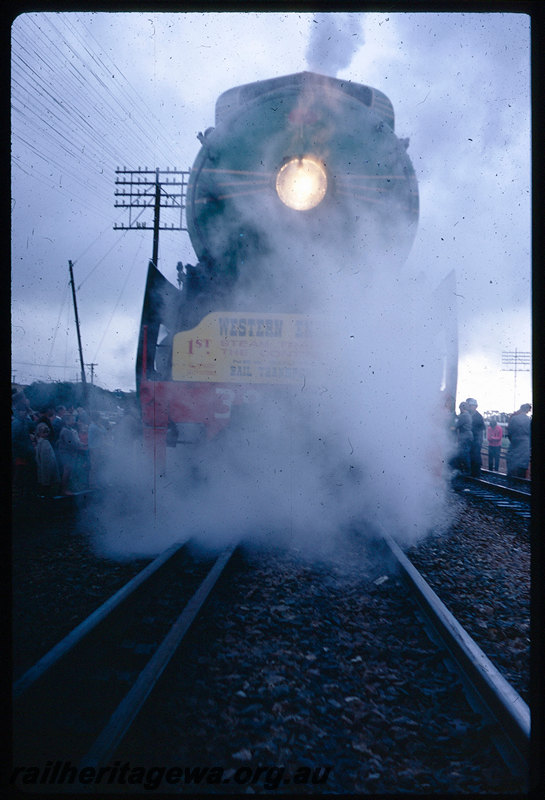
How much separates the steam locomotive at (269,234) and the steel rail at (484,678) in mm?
1839

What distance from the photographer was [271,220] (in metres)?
3.89

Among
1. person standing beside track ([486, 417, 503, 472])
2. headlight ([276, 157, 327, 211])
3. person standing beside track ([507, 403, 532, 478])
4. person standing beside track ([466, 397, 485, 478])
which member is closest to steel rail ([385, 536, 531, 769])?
headlight ([276, 157, 327, 211])

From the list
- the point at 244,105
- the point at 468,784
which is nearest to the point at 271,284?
the point at 244,105

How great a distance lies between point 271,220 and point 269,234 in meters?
Answer: 0.11

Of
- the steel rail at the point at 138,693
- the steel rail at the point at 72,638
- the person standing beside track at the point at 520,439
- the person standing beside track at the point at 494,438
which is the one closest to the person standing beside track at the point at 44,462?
the steel rail at the point at 72,638

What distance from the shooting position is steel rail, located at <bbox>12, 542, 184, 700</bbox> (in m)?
1.73

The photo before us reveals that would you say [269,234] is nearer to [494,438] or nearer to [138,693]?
[138,693]

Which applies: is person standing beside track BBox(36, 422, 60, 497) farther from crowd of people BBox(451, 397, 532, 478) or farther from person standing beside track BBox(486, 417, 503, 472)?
person standing beside track BBox(486, 417, 503, 472)

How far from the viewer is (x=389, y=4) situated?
1.37 meters

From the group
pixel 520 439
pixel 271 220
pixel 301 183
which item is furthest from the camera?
pixel 520 439

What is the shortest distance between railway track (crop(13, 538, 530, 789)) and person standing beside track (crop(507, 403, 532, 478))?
6034mm

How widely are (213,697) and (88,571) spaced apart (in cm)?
183
